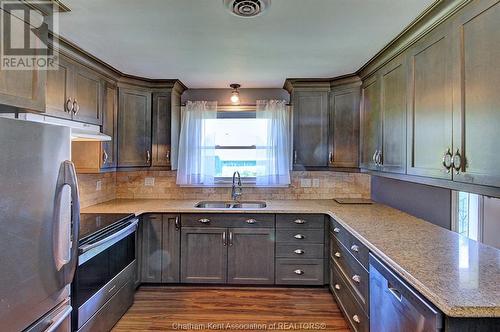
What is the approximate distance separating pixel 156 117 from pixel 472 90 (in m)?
2.97

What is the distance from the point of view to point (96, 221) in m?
2.41

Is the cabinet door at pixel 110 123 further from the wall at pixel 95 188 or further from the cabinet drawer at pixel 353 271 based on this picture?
the cabinet drawer at pixel 353 271

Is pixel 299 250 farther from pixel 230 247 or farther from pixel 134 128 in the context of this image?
pixel 134 128

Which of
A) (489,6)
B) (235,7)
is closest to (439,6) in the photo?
(489,6)

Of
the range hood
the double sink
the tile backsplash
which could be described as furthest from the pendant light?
the range hood

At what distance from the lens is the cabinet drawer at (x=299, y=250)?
10.1ft

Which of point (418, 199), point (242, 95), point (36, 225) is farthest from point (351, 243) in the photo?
point (242, 95)

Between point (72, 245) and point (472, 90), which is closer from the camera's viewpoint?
point (472, 90)

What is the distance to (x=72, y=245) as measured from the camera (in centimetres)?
157

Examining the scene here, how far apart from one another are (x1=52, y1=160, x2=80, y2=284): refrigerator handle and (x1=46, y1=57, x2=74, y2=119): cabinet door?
3.05ft

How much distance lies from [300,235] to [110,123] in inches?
90.5

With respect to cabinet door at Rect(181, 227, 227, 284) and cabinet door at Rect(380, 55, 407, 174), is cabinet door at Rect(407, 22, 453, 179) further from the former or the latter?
cabinet door at Rect(181, 227, 227, 284)

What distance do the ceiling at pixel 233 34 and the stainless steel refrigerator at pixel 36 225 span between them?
92 cm

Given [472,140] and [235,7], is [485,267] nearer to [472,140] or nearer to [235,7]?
[472,140]
